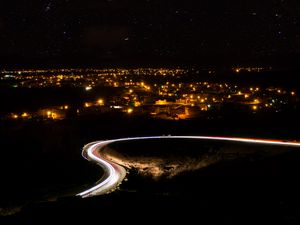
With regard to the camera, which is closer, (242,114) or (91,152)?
(91,152)

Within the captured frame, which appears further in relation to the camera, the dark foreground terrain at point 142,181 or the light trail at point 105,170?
the light trail at point 105,170

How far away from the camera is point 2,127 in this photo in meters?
49.9

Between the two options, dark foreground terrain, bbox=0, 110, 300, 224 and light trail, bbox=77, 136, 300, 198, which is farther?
light trail, bbox=77, 136, 300, 198

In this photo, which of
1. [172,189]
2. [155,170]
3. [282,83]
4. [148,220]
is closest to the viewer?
[148,220]

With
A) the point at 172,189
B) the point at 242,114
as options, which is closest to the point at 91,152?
the point at 172,189

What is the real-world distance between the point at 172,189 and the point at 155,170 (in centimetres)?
789

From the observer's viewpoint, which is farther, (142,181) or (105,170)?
(105,170)

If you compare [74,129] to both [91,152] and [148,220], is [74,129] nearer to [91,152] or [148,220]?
[91,152]

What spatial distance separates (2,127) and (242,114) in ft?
99.5

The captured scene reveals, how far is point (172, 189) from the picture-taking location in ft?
67.3

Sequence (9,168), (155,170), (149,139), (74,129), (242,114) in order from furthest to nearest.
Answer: (242,114)
(74,129)
(149,139)
(9,168)
(155,170)

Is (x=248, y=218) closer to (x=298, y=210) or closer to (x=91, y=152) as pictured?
(x=298, y=210)

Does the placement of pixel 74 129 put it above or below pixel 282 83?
below

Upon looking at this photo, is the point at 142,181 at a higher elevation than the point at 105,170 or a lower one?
lower
